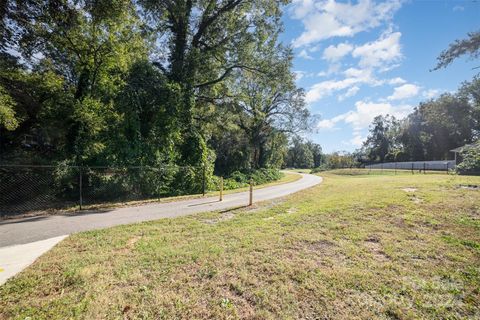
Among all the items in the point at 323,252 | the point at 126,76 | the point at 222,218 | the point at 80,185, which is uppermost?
the point at 126,76

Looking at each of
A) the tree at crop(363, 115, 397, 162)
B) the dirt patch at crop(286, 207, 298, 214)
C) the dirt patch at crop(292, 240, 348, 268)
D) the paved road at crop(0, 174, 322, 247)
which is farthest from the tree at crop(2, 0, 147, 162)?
the tree at crop(363, 115, 397, 162)

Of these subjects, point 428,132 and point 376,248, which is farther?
point 428,132

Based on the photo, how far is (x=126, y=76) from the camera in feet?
38.0

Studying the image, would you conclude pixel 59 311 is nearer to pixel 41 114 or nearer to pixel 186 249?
pixel 186 249

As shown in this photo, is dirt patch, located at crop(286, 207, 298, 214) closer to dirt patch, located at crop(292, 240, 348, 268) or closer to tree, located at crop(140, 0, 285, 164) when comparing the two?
dirt patch, located at crop(292, 240, 348, 268)

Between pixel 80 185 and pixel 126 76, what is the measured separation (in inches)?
242

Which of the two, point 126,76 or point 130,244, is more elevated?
point 126,76

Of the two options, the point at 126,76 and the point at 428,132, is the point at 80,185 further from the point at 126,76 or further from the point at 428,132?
the point at 428,132

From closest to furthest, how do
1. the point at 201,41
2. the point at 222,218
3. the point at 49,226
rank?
the point at 49,226 → the point at 222,218 → the point at 201,41

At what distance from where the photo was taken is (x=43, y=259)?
161 inches

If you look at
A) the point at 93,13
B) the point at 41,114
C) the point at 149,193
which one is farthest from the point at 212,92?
the point at 93,13

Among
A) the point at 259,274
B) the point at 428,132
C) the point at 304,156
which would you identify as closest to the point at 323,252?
the point at 259,274

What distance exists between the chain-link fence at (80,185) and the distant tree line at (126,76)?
0.54m

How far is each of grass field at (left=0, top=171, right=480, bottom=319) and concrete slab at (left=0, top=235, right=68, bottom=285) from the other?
20 cm
